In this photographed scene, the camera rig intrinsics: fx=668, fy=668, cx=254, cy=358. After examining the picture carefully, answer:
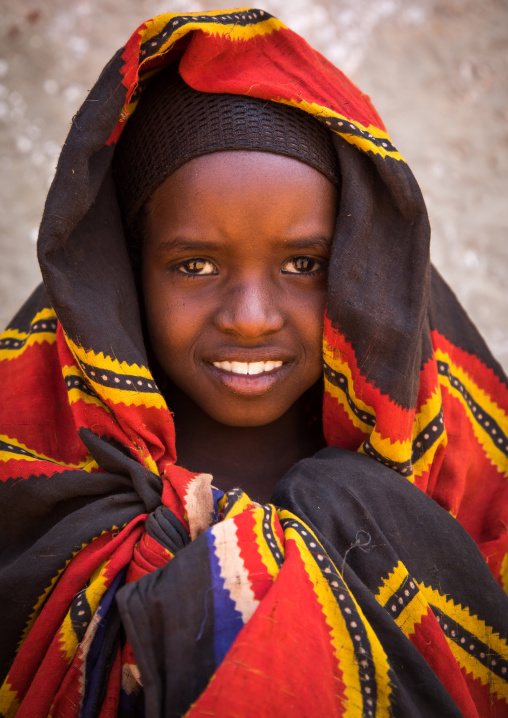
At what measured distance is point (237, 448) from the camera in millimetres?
1478

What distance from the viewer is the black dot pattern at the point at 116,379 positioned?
3.93 feet

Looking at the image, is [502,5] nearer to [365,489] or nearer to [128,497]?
[365,489]

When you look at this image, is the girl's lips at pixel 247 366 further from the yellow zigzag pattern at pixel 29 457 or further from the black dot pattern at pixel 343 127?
the black dot pattern at pixel 343 127

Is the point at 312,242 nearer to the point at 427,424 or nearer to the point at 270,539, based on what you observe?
the point at 427,424

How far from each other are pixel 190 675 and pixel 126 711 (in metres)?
0.20

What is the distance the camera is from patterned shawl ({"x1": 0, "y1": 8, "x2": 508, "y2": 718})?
948 mm

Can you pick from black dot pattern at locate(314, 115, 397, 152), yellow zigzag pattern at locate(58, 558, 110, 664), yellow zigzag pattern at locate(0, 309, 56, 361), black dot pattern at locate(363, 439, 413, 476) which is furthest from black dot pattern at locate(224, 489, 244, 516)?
black dot pattern at locate(314, 115, 397, 152)

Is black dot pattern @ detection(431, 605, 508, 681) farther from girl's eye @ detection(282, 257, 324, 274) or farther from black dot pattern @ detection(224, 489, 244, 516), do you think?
girl's eye @ detection(282, 257, 324, 274)

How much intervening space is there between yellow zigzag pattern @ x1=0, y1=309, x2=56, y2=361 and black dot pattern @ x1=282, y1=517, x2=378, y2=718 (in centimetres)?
71

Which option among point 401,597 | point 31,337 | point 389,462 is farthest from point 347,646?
point 31,337

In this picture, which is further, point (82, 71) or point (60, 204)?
point (82, 71)

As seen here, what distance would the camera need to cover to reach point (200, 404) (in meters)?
1.39

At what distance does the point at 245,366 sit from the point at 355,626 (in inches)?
20.6

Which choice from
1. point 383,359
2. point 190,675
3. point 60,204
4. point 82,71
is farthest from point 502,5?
point 190,675
